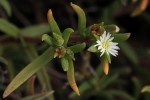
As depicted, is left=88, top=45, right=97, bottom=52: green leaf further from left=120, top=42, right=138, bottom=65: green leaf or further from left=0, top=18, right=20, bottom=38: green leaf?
left=120, top=42, right=138, bottom=65: green leaf

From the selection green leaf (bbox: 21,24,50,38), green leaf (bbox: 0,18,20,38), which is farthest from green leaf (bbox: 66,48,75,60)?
green leaf (bbox: 21,24,50,38)

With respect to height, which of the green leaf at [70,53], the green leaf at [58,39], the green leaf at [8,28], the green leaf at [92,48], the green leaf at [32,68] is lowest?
the green leaf at [32,68]

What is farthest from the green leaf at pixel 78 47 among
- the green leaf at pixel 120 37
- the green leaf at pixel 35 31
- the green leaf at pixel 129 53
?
the green leaf at pixel 129 53

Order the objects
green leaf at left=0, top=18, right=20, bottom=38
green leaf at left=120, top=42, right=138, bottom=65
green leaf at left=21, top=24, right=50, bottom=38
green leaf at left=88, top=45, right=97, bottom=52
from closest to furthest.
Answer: green leaf at left=88, top=45, right=97, bottom=52
green leaf at left=0, top=18, right=20, bottom=38
green leaf at left=21, top=24, right=50, bottom=38
green leaf at left=120, top=42, right=138, bottom=65

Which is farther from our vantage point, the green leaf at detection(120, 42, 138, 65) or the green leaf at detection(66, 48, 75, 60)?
the green leaf at detection(120, 42, 138, 65)

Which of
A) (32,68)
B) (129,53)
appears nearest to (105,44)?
(32,68)

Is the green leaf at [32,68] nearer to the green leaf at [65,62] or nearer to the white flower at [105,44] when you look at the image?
the green leaf at [65,62]

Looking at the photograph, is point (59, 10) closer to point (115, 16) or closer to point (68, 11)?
point (68, 11)

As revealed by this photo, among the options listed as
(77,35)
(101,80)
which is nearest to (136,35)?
(101,80)
